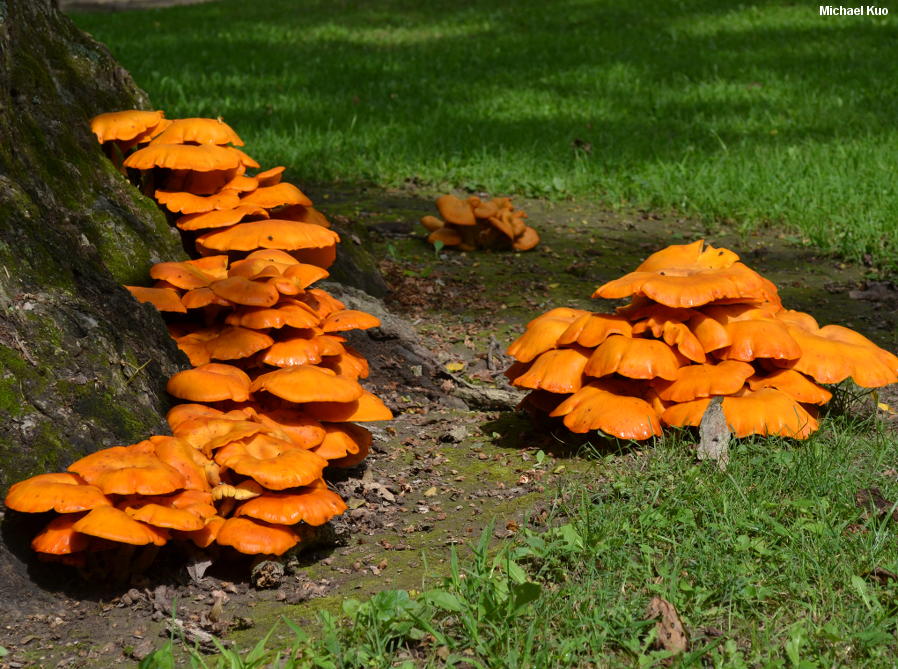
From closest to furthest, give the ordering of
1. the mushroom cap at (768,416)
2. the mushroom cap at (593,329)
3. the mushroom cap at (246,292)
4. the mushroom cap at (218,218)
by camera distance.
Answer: the mushroom cap at (246,292), the mushroom cap at (768,416), the mushroom cap at (593,329), the mushroom cap at (218,218)

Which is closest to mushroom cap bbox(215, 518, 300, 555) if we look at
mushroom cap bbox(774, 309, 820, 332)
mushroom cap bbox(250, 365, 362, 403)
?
mushroom cap bbox(250, 365, 362, 403)

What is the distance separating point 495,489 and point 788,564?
1277 millimetres

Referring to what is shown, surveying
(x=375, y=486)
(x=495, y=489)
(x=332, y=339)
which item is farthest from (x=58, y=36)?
(x=495, y=489)

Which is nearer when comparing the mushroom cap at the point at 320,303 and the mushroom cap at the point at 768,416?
the mushroom cap at the point at 768,416

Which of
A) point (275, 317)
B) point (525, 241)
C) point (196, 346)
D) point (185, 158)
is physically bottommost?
point (525, 241)

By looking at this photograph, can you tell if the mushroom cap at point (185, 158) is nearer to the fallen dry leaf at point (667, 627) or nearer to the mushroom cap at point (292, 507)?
the mushroom cap at point (292, 507)

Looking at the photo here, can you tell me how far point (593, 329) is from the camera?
423cm

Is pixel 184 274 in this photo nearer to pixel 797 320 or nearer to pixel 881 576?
pixel 797 320

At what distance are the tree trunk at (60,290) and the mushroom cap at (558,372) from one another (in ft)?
4.73

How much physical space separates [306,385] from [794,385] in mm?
1956

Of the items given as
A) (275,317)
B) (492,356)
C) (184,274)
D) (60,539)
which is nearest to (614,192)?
(492,356)

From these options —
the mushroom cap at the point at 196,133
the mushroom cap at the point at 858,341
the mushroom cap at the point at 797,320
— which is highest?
the mushroom cap at the point at 196,133

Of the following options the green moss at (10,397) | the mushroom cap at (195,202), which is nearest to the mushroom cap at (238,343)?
the green moss at (10,397)

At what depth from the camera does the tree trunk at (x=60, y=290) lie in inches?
132
